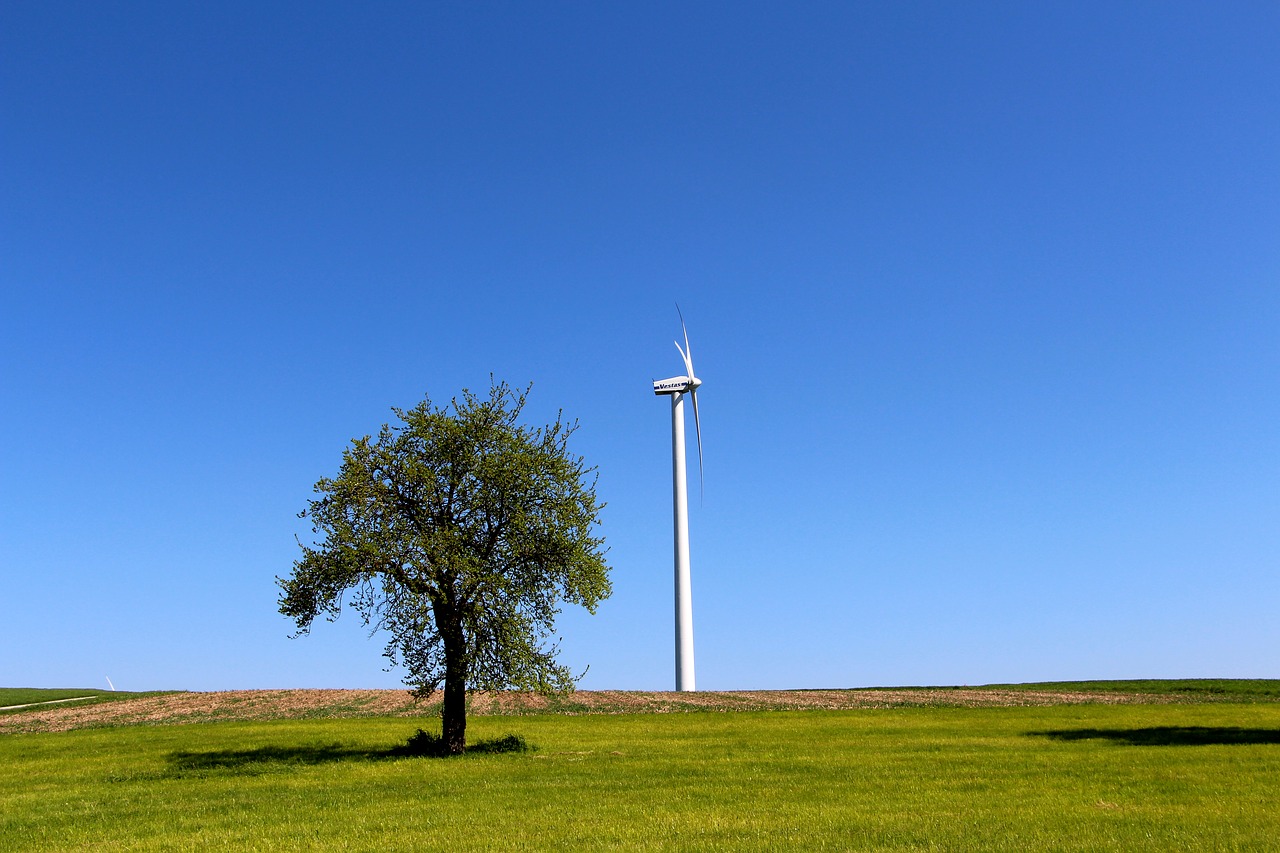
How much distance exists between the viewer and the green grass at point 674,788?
21.0 m

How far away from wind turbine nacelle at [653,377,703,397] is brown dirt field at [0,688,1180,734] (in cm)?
2421

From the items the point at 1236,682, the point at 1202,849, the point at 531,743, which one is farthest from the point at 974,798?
the point at 1236,682

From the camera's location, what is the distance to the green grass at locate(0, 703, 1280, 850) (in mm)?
21031

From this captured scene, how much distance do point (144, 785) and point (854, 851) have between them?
2555cm

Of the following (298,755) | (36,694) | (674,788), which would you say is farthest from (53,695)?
(674,788)

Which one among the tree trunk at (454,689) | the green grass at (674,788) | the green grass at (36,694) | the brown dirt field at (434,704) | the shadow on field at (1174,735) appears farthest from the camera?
the green grass at (36,694)

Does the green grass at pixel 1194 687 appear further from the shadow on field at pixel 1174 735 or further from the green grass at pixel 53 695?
the green grass at pixel 53 695

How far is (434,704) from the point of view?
61.2 meters

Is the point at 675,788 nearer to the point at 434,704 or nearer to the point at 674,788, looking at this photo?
the point at 674,788

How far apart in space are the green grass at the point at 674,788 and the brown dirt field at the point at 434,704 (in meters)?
8.05

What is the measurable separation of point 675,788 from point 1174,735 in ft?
89.7

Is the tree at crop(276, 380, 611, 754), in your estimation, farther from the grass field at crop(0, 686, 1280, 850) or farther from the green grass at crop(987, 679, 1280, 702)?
the green grass at crop(987, 679, 1280, 702)

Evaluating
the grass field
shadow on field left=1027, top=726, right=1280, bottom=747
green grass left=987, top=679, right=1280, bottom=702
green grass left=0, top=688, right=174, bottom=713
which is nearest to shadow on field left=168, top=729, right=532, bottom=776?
the grass field

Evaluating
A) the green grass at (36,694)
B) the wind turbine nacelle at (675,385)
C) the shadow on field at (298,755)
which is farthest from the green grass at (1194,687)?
the green grass at (36,694)
